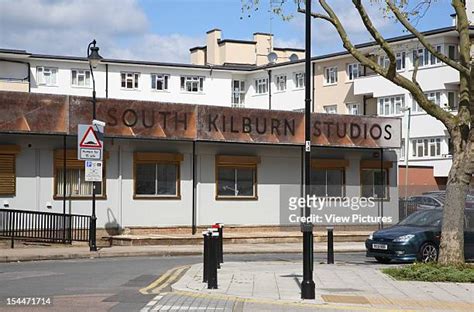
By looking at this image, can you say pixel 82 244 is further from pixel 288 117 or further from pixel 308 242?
pixel 308 242

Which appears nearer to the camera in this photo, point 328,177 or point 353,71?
point 328,177

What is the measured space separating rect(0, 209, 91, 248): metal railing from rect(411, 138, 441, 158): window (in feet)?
115

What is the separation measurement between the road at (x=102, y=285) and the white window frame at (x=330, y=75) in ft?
139

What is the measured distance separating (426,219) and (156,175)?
38.2 ft

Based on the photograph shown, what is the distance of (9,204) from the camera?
89.7 feet

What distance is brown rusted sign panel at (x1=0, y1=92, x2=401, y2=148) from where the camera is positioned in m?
26.8

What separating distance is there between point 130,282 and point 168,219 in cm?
1424

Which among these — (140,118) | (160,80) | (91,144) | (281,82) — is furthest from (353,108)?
(91,144)

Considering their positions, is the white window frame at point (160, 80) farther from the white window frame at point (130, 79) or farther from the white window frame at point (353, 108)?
the white window frame at point (353, 108)

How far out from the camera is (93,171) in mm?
24922

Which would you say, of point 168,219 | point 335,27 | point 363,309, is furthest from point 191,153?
point 363,309

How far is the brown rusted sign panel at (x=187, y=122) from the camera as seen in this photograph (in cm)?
2677

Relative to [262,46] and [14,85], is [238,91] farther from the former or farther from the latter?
[14,85]

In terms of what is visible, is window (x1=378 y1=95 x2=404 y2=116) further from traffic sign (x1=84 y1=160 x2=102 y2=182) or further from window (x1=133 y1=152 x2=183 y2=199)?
traffic sign (x1=84 y1=160 x2=102 y2=182)
